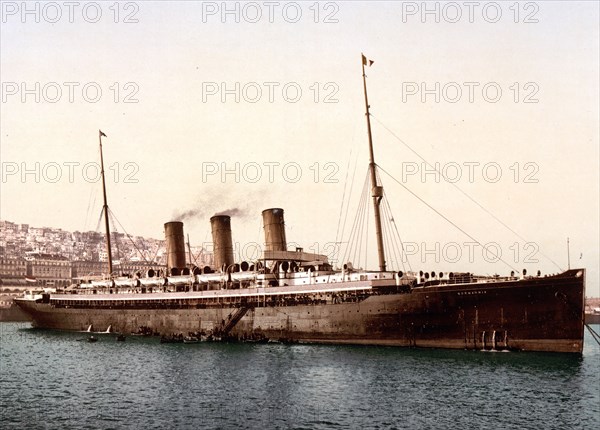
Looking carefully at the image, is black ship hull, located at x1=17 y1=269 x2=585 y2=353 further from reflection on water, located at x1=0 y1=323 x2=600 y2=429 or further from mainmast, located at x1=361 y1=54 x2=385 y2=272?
mainmast, located at x1=361 y1=54 x2=385 y2=272

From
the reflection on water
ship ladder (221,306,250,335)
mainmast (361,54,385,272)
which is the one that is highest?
mainmast (361,54,385,272)

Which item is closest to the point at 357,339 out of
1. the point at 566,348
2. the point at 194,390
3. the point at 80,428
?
the point at 566,348

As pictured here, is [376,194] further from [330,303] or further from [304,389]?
[304,389]

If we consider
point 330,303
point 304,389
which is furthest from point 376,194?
point 304,389

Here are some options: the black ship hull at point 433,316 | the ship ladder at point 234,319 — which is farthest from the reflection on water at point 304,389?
the ship ladder at point 234,319

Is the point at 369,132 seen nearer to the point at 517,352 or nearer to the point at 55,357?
the point at 517,352

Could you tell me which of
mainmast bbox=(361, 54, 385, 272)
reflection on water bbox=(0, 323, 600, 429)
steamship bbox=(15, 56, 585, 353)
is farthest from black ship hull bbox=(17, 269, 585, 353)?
mainmast bbox=(361, 54, 385, 272)

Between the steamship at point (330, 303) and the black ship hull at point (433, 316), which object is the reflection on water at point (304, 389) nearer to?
the black ship hull at point (433, 316)
